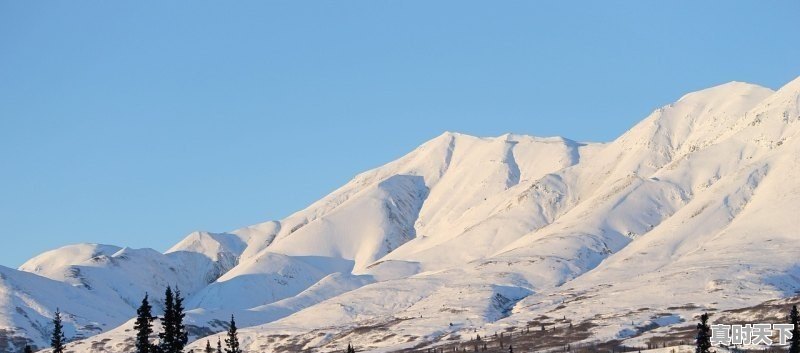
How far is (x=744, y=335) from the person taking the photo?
588ft

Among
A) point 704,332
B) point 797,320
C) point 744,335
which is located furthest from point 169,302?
point 744,335

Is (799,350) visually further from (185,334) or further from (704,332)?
(185,334)

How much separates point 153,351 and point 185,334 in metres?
3.84

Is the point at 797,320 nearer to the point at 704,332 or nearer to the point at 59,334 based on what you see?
the point at 704,332

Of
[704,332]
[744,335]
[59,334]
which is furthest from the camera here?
[744,335]

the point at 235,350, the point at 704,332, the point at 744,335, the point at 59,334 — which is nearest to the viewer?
the point at 704,332

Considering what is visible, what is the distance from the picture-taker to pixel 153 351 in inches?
5079

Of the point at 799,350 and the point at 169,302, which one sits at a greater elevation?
the point at 169,302

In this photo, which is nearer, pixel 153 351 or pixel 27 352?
pixel 153 351

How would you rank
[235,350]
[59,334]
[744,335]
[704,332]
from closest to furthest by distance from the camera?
[704,332] < [59,334] < [235,350] < [744,335]

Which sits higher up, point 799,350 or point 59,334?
point 59,334

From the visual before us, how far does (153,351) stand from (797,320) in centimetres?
5761

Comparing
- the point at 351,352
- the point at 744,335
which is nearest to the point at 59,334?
the point at 351,352

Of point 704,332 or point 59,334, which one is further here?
point 59,334
